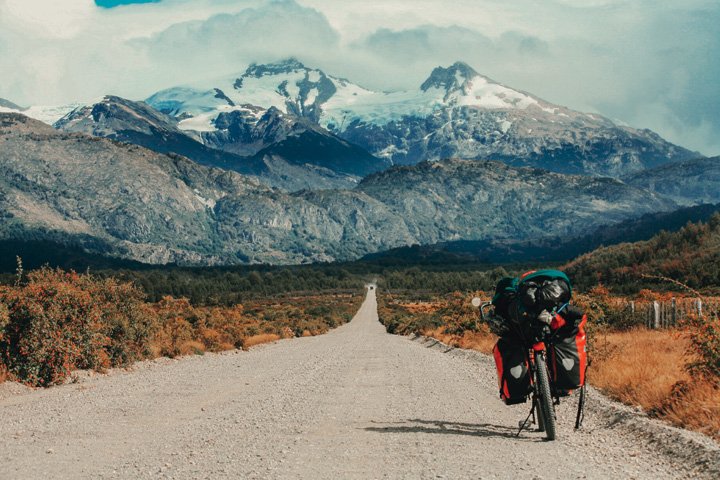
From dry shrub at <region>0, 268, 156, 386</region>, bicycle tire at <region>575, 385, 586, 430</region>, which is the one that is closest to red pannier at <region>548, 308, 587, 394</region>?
bicycle tire at <region>575, 385, 586, 430</region>

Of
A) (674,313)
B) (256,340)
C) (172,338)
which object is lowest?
(256,340)

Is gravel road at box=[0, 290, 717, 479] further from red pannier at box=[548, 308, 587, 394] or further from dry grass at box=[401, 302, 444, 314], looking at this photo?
dry grass at box=[401, 302, 444, 314]

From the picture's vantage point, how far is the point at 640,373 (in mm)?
13062

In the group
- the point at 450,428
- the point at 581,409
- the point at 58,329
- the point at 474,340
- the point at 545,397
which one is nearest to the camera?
the point at 545,397

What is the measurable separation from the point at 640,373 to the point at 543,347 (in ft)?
14.8

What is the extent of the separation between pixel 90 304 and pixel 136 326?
4.13 m

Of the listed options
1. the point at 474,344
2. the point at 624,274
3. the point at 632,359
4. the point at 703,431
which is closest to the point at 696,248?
the point at 624,274

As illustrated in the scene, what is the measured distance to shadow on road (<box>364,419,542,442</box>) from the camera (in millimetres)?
9898


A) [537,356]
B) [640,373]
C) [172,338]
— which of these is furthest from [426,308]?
[537,356]

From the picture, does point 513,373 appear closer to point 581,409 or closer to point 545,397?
point 545,397

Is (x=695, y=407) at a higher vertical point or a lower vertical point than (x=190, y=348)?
higher

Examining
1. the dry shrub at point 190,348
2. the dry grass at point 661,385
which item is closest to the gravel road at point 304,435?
the dry grass at point 661,385

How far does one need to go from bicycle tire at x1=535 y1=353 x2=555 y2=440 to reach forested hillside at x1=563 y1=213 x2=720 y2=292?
63373mm

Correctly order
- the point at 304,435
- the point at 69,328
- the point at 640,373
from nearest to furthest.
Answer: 1. the point at 304,435
2. the point at 640,373
3. the point at 69,328
